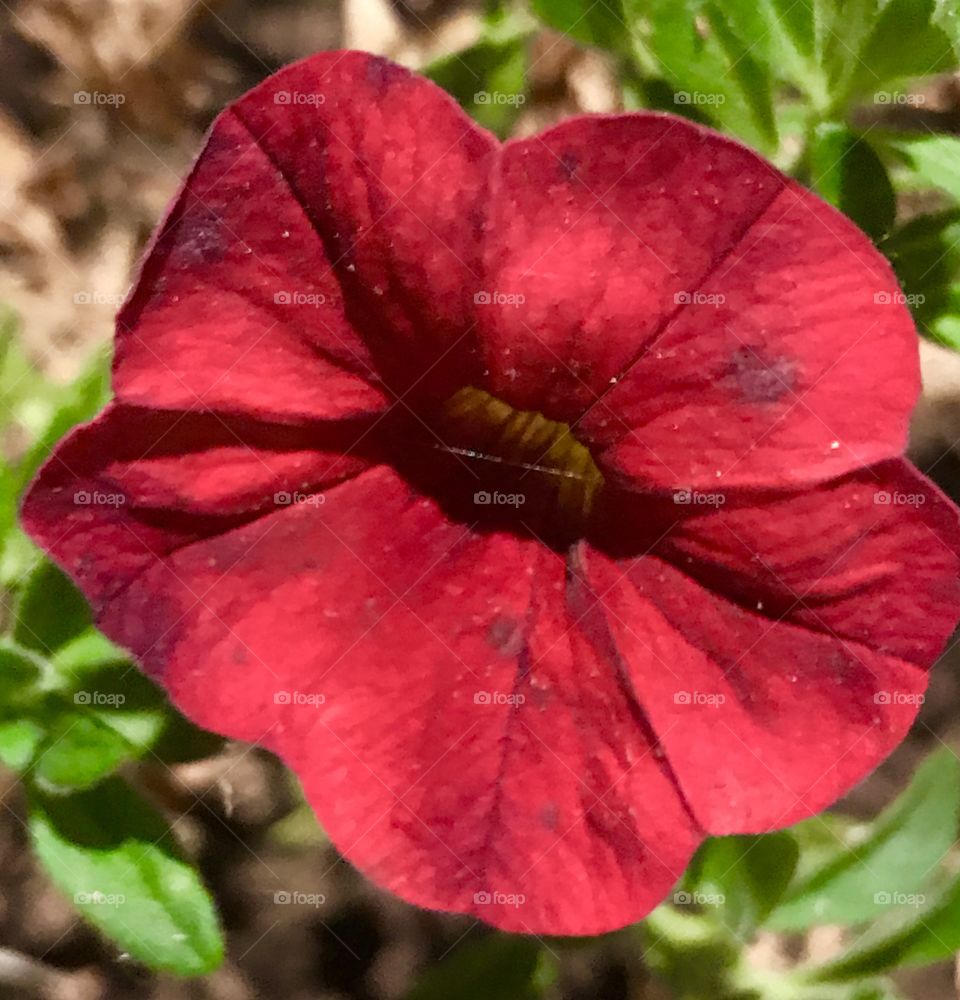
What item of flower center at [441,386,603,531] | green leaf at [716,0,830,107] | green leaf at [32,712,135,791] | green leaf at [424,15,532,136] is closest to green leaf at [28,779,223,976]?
green leaf at [32,712,135,791]

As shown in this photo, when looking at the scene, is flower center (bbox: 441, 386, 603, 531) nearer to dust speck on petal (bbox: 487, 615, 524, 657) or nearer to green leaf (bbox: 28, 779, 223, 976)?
dust speck on petal (bbox: 487, 615, 524, 657)

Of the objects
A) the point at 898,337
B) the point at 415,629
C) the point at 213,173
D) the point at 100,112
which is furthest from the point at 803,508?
the point at 100,112

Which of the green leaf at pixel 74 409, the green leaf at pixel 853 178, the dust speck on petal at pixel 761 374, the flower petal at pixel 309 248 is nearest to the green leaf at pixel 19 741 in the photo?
the green leaf at pixel 74 409

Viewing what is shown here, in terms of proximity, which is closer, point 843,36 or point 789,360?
point 789,360

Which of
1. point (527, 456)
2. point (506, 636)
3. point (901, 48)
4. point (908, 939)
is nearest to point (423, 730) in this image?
point (506, 636)

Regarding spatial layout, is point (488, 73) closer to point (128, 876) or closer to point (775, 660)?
point (775, 660)

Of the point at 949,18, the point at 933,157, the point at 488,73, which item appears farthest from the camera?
the point at 488,73

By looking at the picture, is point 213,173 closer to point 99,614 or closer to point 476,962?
point 99,614
